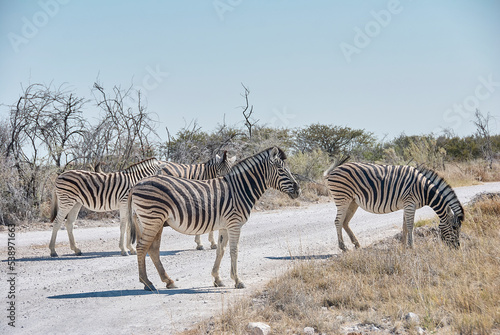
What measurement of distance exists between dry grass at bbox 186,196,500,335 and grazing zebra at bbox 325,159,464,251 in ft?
2.87

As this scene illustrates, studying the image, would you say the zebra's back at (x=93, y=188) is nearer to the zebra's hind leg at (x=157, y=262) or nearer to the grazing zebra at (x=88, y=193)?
the grazing zebra at (x=88, y=193)

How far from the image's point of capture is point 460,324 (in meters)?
4.86

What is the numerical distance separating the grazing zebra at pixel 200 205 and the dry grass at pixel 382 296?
113cm

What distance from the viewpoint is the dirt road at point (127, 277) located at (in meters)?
5.29

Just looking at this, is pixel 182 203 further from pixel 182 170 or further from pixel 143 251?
pixel 182 170

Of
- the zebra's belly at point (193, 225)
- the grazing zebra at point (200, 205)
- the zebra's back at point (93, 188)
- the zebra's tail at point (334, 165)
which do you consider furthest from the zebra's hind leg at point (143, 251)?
the zebra's tail at point (334, 165)

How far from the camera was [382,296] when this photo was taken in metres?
5.97

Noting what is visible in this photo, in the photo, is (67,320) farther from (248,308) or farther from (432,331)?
(432,331)

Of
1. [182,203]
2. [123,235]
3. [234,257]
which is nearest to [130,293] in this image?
[182,203]

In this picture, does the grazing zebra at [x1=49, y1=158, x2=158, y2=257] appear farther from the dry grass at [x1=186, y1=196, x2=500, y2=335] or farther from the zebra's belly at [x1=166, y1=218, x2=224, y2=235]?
the dry grass at [x1=186, y1=196, x2=500, y2=335]

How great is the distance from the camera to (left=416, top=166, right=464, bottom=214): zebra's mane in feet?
28.1

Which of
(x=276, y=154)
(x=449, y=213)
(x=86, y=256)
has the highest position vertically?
(x=276, y=154)

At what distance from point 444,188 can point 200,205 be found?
4.97m

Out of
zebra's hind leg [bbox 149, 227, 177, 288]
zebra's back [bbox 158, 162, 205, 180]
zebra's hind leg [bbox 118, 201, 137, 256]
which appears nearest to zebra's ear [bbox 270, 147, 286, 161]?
zebra's hind leg [bbox 149, 227, 177, 288]
